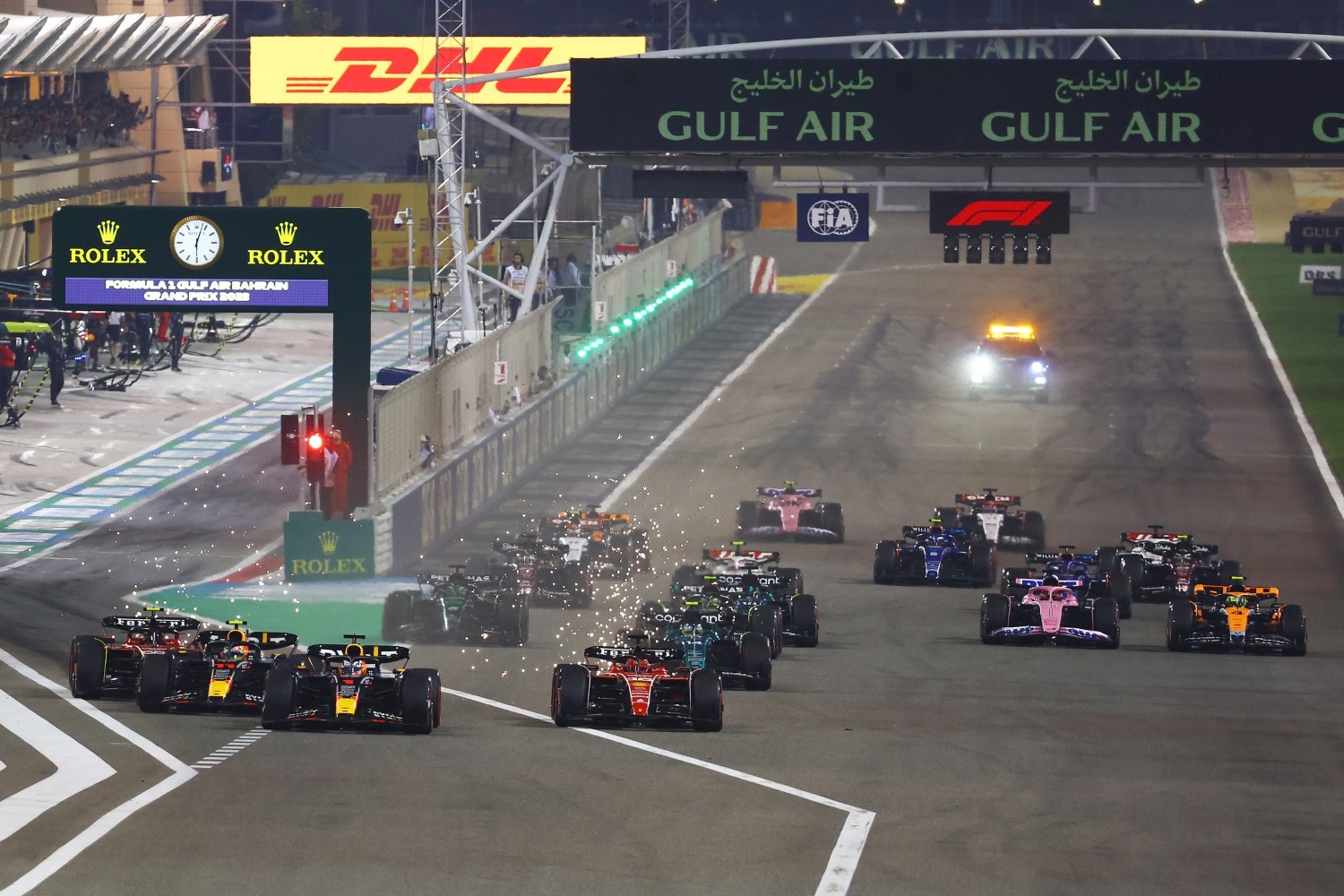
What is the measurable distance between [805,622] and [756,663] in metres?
3.52

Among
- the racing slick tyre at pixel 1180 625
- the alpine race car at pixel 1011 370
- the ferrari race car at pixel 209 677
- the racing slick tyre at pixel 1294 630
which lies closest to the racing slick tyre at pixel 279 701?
the ferrari race car at pixel 209 677

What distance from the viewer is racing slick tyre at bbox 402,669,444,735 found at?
923 inches

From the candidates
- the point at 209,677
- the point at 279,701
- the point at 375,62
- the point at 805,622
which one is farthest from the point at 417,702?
the point at 375,62

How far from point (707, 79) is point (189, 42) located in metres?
49.3

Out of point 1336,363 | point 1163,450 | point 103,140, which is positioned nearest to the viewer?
point 1163,450

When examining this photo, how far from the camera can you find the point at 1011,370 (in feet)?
192

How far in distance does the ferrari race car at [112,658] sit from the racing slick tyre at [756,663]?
6192mm

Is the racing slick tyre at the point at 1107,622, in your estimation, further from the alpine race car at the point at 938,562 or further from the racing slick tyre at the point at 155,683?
the racing slick tyre at the point at 155,683

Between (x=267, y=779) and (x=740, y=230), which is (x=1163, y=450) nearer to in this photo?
(x=267, y=779)

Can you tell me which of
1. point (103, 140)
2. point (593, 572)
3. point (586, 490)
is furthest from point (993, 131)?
point (103, 140)

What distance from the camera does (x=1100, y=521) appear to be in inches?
1694

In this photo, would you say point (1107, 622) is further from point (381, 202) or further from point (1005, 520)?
point (381, 202)

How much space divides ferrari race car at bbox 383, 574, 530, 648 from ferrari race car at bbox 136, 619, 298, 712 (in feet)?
17.9

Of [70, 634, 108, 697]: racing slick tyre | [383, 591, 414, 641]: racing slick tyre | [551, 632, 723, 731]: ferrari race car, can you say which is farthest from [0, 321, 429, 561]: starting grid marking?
[551, 632, 723, 731]: ferrari race car
